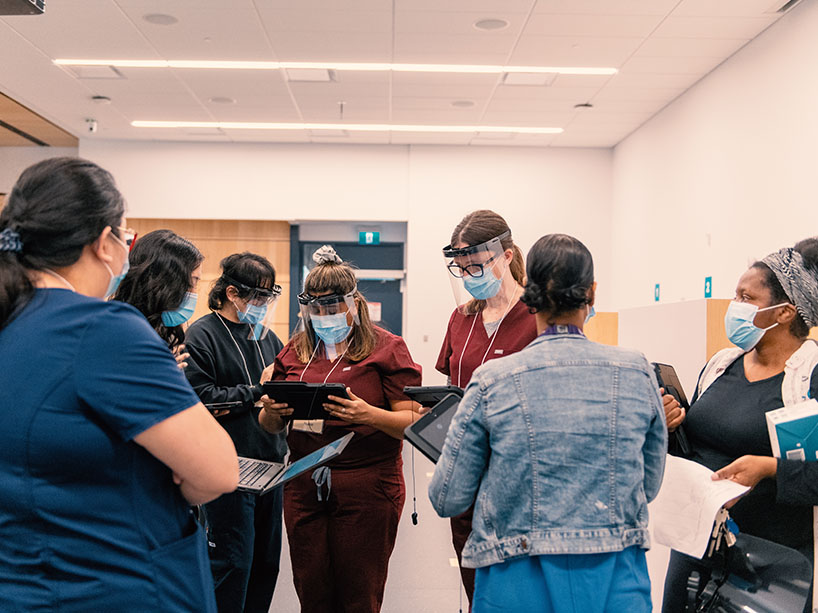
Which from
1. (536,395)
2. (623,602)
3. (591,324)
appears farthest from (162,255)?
(591,324)

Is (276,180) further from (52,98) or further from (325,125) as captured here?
(52,98)

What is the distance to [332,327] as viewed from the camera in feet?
7.92

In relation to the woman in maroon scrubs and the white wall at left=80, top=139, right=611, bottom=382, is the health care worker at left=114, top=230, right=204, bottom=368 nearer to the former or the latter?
the woman in maroon scrubs

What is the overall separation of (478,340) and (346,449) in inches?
23.0

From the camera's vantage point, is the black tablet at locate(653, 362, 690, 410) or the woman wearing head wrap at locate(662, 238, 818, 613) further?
the black tablet at locate(653, 362, 690, 410)

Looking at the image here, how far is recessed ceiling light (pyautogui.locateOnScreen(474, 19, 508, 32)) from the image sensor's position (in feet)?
17.2

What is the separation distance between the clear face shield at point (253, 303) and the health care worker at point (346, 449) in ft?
1.27

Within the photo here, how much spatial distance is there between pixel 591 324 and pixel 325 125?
3830 millimetres

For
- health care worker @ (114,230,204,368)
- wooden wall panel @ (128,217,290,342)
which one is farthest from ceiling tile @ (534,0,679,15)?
wooden wall panel @ (128,217,290,342)

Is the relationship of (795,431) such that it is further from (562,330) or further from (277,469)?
(277,469)

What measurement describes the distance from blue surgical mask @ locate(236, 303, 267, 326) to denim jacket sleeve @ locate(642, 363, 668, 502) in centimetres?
173

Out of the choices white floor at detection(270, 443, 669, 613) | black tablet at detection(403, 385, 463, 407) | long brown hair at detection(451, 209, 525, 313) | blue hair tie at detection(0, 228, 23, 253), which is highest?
long brown hair at detection(451, 209, 525, 313)

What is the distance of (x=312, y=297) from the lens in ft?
7.99

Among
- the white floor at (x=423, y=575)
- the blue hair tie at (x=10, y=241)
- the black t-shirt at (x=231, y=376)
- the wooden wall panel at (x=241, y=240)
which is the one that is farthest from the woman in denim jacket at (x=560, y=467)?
the wooden wall panel at (x=241, y=240)
